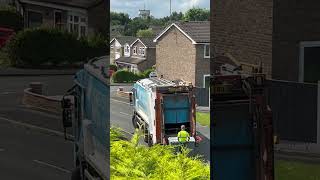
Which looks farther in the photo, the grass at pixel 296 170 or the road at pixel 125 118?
the grass at pixel 296 170

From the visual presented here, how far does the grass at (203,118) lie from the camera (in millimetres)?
1780

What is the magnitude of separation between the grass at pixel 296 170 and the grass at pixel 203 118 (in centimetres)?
44

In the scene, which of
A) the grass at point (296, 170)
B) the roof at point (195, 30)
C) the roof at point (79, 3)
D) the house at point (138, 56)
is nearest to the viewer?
the roof at point (195, 30)

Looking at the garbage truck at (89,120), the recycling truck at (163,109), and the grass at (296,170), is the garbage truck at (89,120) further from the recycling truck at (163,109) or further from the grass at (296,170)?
the grass at (296,170)

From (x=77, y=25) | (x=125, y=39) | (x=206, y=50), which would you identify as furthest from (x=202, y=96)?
(x=77, y=25)

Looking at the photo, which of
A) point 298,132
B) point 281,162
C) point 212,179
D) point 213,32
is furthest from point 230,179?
point 213,32

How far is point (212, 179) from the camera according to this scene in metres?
1.89

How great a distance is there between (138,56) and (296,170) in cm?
97

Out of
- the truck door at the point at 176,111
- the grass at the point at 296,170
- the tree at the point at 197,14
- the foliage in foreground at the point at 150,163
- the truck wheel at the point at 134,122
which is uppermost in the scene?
the tree at the point at 197,14

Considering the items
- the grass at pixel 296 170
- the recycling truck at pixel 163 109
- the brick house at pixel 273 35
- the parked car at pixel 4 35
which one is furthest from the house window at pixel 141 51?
the grass at pixel 296 170

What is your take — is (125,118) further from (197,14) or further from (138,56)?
(197,14)

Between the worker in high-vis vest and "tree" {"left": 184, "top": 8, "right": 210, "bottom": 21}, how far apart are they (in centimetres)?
48

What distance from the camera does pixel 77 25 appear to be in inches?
75.2

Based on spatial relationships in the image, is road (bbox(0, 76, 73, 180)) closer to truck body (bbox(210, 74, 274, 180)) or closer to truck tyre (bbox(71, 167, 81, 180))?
truck tyre (bbox(71, 167, 81, 180))
